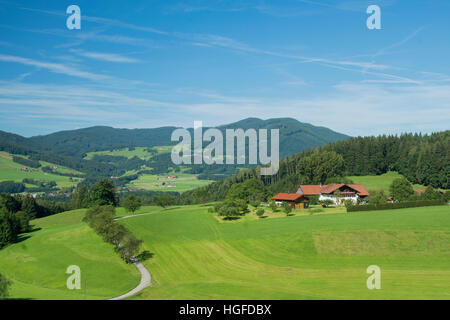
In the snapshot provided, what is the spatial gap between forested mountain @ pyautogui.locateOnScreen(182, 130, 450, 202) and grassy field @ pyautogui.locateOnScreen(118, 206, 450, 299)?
60.7 metres

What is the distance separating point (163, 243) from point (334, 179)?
7332 cm

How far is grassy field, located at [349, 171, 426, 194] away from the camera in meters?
121

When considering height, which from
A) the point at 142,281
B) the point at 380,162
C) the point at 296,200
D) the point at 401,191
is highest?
the point at 380,162

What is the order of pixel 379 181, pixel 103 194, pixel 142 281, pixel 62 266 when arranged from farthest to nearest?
pixel 379 181 < pixel 103 194 < pixel 62 266 < pixel 142 281

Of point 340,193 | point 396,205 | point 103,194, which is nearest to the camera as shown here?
point 396,205

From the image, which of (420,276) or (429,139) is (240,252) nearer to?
(420,276)

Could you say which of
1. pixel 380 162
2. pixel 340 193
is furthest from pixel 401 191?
pixel 380 162

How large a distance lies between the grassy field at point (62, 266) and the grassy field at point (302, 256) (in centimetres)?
488

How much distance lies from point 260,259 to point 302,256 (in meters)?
6.36

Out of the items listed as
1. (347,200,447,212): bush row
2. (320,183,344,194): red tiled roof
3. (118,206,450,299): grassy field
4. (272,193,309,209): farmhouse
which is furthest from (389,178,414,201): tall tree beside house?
(272,193,309,209): farmhouse

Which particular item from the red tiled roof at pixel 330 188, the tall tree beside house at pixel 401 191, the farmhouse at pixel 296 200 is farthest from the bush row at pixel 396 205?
the red tiled roof at pixel 330 188

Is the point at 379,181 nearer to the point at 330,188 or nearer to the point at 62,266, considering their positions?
the point at 330,188

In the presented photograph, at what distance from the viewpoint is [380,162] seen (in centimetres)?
14825

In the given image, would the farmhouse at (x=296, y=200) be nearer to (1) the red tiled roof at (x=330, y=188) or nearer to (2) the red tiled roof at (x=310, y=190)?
(2) the red tiled roof at (x=310, y=190)
